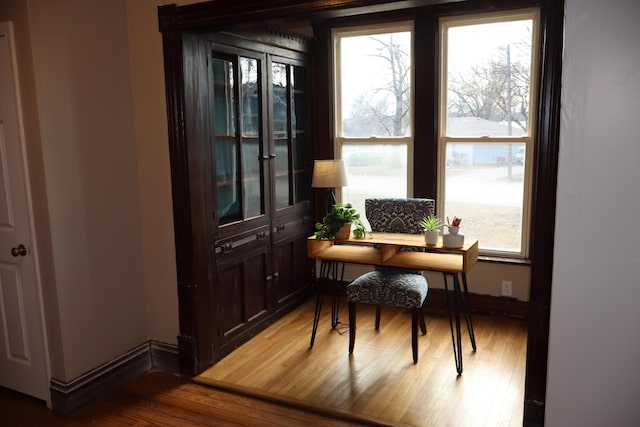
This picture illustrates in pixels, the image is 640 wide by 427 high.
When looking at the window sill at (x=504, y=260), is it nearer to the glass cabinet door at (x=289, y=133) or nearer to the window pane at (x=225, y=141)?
the glass cabinet door at (x=289, y=133)

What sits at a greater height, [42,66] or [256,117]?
[42,66]

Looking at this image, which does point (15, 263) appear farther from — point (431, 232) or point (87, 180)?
point (431, 232)

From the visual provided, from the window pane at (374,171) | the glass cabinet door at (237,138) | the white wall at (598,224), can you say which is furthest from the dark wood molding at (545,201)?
the window pane at (374,171)

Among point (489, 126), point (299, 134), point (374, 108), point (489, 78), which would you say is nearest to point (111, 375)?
point (299, 134)

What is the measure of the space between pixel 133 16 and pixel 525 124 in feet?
9.33

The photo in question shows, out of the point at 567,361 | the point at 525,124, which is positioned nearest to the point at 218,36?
the point at 525,124

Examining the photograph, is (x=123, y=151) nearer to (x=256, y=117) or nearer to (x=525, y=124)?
(x=256, y=117)

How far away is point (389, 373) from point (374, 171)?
6.06 feet

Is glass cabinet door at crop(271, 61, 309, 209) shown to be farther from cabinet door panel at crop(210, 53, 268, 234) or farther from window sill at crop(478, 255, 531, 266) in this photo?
window sill at crop(478, 255, 531, 266)

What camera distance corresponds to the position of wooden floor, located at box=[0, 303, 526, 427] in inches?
→ 112

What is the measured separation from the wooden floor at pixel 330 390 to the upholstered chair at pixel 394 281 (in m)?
0.23

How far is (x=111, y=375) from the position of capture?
125 inches

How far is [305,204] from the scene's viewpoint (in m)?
4.55

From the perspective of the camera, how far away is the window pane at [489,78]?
3910mm
